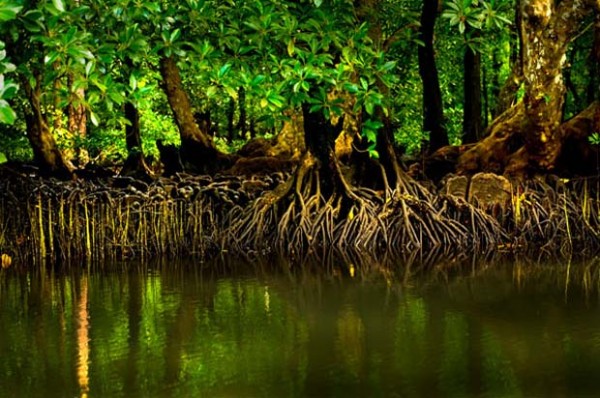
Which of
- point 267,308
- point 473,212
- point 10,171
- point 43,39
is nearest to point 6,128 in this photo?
point 10,171

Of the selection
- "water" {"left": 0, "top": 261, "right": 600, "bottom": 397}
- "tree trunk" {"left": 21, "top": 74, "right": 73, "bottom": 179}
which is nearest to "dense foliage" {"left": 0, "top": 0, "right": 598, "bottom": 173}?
"water" {"left": 0, "top": 261, "right": 600, "bottom": 397}

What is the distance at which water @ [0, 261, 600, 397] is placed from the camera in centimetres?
525

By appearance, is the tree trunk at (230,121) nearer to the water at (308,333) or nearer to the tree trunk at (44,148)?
the tree trunk at (44,148)

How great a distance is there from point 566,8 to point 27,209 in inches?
255

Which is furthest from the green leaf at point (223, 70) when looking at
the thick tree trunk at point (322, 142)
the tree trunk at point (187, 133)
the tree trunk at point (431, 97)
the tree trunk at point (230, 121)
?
the tree trunk at point (230, 121)

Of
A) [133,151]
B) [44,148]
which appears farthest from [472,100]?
[44,148]

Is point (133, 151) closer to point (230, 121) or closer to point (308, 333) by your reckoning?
point (308, 333)

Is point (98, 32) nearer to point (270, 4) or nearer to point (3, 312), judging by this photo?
point (270, 4)

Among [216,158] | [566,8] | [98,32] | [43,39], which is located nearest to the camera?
[43,39]

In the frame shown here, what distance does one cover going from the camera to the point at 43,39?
5.02 meters

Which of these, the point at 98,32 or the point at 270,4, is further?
the point at 270,4

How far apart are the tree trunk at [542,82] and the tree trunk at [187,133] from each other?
14.4 ft

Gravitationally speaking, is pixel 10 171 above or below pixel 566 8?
below

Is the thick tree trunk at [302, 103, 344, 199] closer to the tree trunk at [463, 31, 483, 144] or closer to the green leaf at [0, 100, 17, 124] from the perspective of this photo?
the tree trunk at [463, 31, 483, 144]
